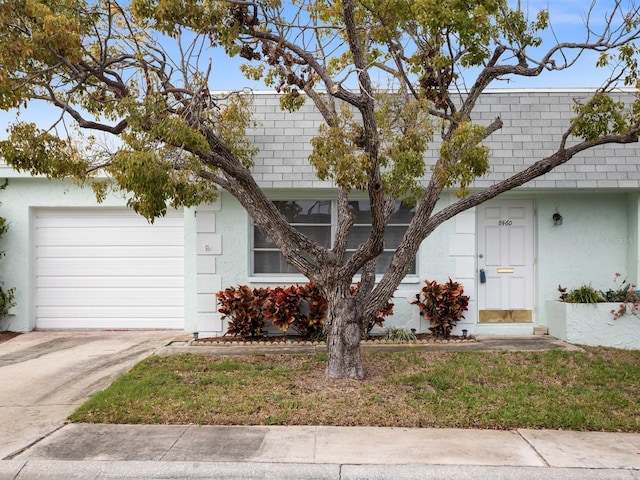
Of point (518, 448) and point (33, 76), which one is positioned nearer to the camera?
point (518, 448)

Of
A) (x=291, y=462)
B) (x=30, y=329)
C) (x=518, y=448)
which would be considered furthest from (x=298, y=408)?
(x=30, y=329)

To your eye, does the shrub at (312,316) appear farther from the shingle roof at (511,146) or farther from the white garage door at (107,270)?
the white garage door at (107,270)

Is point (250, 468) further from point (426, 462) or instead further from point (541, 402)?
point (541, 402)

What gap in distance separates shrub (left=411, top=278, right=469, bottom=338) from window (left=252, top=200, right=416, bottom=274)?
65cm

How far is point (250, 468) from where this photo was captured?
17.3ft

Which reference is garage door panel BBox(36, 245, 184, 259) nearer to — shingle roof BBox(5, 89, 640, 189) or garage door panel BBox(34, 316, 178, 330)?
garage door panel BBox(34, 316, 178, 330)

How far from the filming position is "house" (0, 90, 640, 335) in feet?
35.4

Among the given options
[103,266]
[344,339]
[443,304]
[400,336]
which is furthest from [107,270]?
[443,304]

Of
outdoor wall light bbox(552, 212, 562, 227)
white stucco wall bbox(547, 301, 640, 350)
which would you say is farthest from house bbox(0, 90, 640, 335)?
white stucco wall bbox(547, 301, 640, 350)

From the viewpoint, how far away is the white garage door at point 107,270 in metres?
12.1

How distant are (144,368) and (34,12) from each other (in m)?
4.63

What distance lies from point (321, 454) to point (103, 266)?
789 centimetres

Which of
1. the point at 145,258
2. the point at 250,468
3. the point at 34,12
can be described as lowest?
the point at 250,468

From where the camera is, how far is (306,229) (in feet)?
37.1
